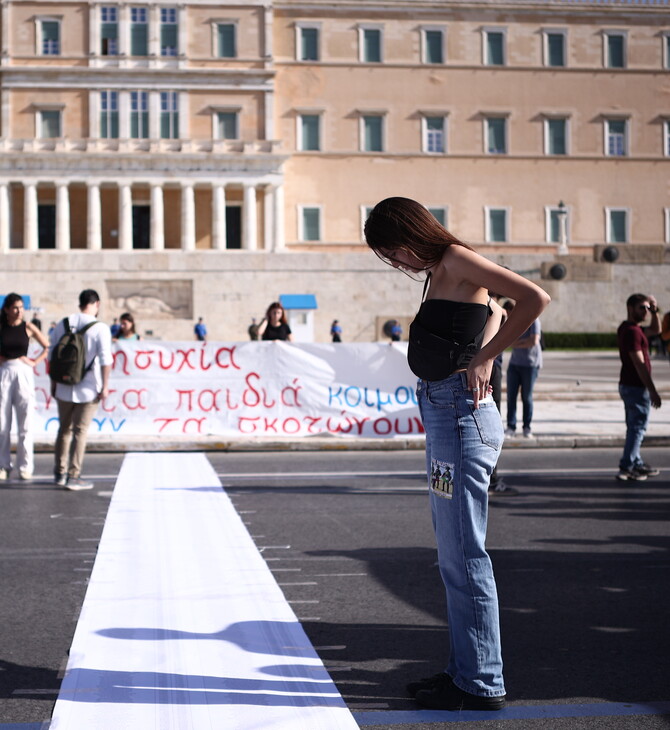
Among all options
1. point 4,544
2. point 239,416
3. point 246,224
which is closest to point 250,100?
point 246,224

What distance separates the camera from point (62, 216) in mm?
57531

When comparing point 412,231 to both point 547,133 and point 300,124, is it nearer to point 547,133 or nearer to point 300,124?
point 300,124

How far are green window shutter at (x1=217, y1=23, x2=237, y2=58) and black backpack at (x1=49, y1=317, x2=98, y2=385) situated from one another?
51.4m

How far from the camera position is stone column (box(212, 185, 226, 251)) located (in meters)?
57.8

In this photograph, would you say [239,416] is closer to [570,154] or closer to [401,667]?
[401,667]

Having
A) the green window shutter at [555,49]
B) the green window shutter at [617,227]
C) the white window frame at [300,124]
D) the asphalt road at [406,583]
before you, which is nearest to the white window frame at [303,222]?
the white window frame at [300,124]

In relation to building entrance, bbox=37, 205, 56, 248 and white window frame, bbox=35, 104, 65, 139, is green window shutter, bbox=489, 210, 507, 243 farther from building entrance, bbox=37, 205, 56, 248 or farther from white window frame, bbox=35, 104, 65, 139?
building entrance, bbox=37, 205, 56, 248

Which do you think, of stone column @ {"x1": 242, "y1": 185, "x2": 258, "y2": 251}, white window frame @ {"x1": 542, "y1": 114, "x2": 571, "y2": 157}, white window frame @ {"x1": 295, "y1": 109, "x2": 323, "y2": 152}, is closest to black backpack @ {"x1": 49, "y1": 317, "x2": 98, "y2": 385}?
stone column @ {"x1": 242, "y1": 185, "x2": 258, "y2": 251}

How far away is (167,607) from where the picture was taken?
571cm

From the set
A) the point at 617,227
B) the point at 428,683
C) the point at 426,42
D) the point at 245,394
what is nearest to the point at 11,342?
the point at 245,394

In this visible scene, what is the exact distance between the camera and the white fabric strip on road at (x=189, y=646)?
13.6 ft

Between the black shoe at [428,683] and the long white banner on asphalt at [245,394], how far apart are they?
35.0ft

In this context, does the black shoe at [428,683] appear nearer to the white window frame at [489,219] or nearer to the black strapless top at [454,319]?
the black strapless top at [454,319]

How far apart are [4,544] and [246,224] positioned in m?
51.8
